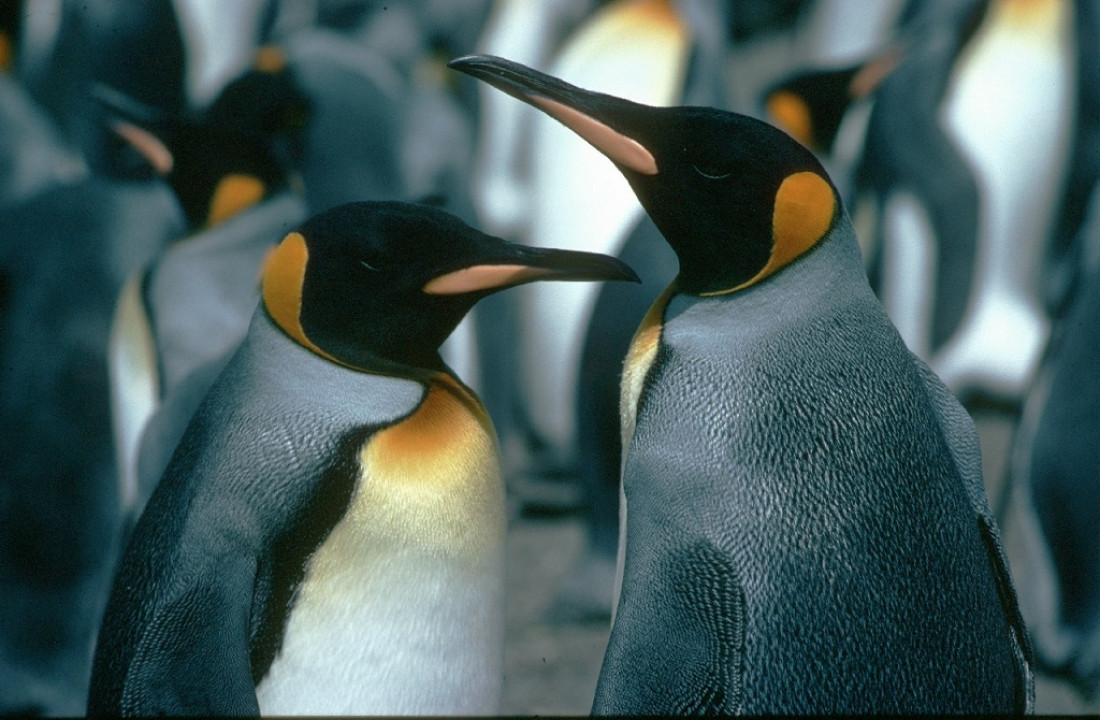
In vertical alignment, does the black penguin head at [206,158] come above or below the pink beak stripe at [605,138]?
below

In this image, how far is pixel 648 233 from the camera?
7.06ft

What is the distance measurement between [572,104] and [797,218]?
0.20m

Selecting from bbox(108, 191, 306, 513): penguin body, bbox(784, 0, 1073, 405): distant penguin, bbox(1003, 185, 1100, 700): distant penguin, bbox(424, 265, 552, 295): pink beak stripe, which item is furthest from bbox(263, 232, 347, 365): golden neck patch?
bbox(784, 0, 1073, 405): distant penguin

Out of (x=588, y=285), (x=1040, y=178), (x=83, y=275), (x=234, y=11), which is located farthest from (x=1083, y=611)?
(x=234, y=11)

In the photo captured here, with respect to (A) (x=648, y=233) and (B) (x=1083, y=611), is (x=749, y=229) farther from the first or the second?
(B) (x=1083, y=611)

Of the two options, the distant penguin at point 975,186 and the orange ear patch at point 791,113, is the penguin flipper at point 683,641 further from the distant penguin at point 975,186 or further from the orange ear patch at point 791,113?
the distant penguin at point 975,186

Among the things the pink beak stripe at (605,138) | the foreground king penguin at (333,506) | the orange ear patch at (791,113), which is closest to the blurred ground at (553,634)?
the foreground king penguin at (333,506)

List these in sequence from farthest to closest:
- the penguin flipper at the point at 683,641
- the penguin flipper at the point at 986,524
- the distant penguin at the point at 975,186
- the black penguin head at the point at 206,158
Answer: the distant penguin at the point at 975,186 → the black penguin head at the point at 206,158 → the penguin flipper at the point at 986,524 → the penguin flipper at the point at 683,641

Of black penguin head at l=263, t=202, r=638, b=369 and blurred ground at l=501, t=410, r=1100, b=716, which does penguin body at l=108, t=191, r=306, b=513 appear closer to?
black penguin head at l=263, t=202, r=638, b=369

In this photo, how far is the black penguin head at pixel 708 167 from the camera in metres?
1.06

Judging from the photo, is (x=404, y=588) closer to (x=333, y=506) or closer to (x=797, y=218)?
(x=333, y=506)

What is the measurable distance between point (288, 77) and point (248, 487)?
162 centimetres

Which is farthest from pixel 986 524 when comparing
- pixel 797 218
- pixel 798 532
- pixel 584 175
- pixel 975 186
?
pixel 975 186

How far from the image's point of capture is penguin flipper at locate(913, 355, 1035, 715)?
1.12 meters
